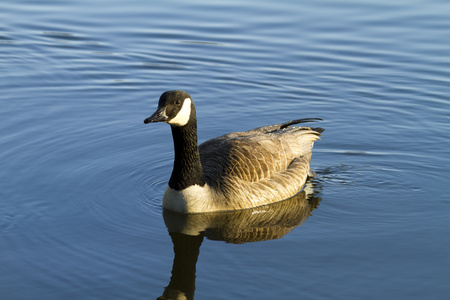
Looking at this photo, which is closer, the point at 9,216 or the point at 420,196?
the point at 9,216

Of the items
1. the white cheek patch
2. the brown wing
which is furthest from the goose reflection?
the white cheek patch

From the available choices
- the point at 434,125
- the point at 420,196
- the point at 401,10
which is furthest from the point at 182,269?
the point at 401,10

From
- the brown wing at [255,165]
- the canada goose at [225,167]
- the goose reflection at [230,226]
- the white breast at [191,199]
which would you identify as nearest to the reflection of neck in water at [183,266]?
the goose reflection at [230,226]

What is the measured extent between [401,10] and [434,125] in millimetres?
8938

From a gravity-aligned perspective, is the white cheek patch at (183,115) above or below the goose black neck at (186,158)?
above

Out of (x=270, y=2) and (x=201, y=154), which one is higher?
(x=270, y=2)

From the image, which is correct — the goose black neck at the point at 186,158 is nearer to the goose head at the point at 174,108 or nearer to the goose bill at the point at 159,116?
the goose head at the point at 174,108

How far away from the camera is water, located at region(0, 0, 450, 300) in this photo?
30.4 feet

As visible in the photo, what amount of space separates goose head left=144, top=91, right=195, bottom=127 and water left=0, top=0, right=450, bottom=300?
1.62 m

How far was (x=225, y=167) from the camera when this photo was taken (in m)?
11.7

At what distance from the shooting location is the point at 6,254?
9.73m

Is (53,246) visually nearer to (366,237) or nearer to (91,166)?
(91,166)

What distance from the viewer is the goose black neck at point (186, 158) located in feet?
36.4

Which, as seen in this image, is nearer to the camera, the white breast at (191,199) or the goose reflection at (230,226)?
the goose reflection at (230,226)
